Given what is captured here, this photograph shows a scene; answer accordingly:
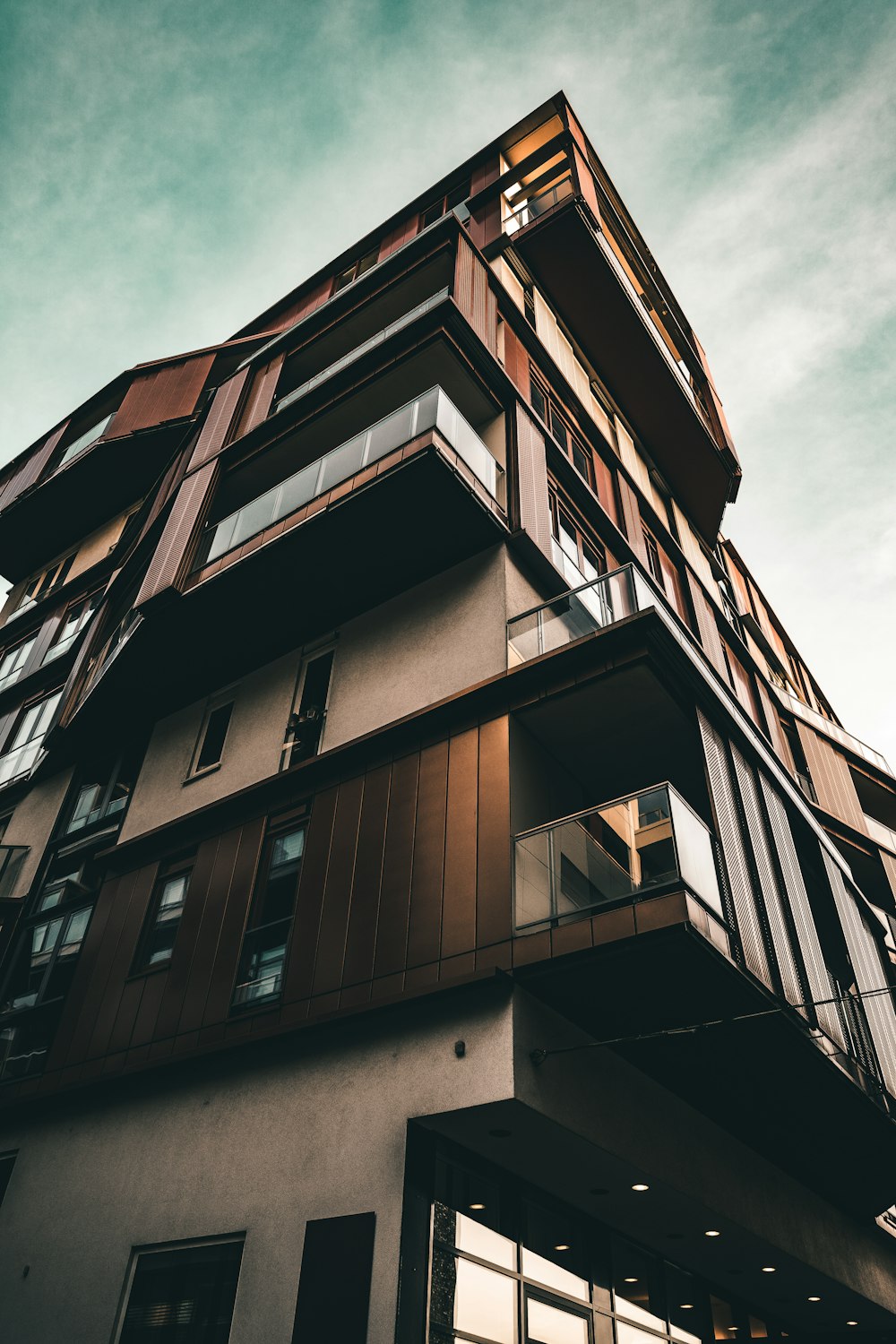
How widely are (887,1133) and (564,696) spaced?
7.63 meters

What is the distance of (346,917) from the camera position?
10969mm

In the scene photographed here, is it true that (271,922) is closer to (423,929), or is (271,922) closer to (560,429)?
(423,929)

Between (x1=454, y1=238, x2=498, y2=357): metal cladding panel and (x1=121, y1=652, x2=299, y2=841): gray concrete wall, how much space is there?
7492 mm

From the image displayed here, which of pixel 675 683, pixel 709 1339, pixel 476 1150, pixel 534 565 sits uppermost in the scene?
pixel 534 565

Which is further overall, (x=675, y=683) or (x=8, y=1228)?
(x=8, y=1228)

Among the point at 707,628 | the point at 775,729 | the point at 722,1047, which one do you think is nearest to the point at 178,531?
the point at 722,1047

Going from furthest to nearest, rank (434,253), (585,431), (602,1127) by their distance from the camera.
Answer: (585,431), (434,253), (602,1127)

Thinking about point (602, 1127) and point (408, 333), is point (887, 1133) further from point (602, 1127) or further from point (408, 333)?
point (408, 333)

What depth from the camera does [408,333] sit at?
1678cm

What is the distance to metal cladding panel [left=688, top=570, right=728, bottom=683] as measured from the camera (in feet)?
75.3

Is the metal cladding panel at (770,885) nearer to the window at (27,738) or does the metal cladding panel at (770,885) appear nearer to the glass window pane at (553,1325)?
the glass window pane at (553,1325)

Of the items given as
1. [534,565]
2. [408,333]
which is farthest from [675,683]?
[408,333]

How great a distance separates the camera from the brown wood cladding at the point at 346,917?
9.98 m

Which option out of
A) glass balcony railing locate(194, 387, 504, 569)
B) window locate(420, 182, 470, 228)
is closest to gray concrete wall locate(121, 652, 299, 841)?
glass balcony railing locate(194, 387, 504, 569)
